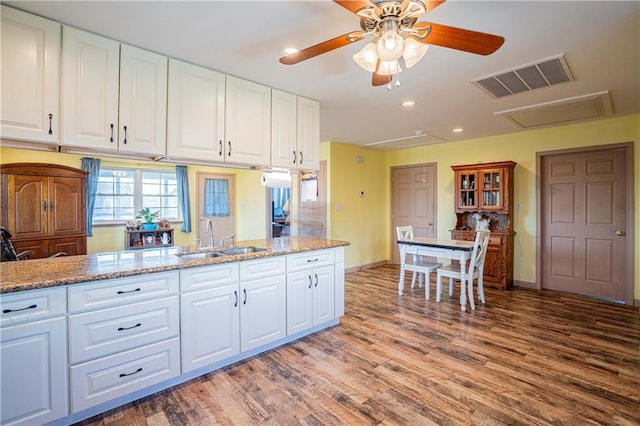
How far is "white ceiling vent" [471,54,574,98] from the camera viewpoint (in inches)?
98.8

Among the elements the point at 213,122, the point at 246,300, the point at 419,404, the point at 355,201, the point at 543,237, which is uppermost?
the point at 213,122

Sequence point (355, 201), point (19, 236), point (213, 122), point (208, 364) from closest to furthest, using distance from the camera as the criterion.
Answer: point (208, 364) → point (213, 122) → point (19, 236) → point (355, 201)

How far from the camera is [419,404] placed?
2010 millimetres

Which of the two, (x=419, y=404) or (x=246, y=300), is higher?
(x=246, y=300)

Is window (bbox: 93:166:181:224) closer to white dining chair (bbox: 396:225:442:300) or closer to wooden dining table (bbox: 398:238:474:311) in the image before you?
white dining chair (bbox: 396:225:442:300)

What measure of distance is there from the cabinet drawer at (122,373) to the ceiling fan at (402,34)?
219 cm

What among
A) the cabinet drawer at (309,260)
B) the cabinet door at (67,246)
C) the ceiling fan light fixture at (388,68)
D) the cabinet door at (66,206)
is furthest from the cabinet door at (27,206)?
the ceiling fan light fixture at (388,68)

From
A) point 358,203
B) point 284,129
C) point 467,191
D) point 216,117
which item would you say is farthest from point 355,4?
point 358,203

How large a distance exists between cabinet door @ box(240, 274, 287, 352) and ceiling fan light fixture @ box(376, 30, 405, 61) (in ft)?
6.25

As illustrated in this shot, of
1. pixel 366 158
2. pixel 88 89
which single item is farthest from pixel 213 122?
pixel 366 158

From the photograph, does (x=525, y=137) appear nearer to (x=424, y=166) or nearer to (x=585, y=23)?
(x=424, y=166)

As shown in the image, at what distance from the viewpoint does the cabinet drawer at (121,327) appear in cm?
179

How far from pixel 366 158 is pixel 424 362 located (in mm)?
4312

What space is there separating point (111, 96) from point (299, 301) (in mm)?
2214
